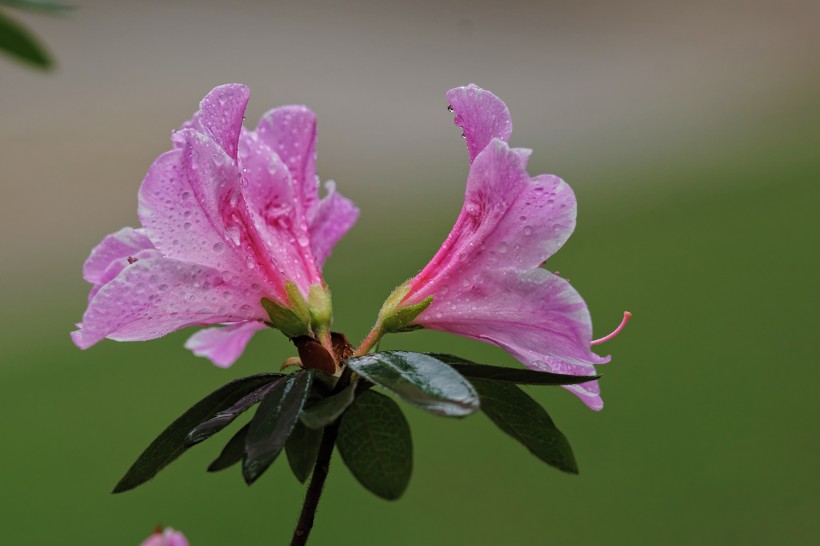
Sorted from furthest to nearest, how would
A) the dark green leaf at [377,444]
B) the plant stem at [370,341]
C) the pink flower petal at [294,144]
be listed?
the pink flower petal at [294,144] < the plant stem at [370,341] < the dark green leaf at [377,444]

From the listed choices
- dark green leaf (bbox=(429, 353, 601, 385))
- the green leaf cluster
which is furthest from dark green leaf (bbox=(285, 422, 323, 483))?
dark green leaf (bbox=(429, 353, 601, 385))

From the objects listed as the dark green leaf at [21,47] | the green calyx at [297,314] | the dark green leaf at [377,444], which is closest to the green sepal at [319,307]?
the green calyx at [297,314]

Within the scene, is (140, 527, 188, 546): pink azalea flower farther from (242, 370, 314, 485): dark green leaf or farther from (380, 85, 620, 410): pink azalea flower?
(380, 85, 620, 410): pink azalea flower

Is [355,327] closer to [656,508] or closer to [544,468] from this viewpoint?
[544,468]

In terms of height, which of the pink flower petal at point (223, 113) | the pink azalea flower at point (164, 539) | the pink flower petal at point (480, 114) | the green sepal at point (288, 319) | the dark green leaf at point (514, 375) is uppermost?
the pink flower petal at point (480, 114)

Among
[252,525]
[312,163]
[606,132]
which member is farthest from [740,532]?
[606,132]

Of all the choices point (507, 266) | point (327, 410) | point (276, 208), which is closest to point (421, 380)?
point (327, 410)

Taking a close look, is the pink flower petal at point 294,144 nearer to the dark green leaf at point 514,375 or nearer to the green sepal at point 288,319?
the green sepal at point 288,319

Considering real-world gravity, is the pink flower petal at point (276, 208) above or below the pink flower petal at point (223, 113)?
below
